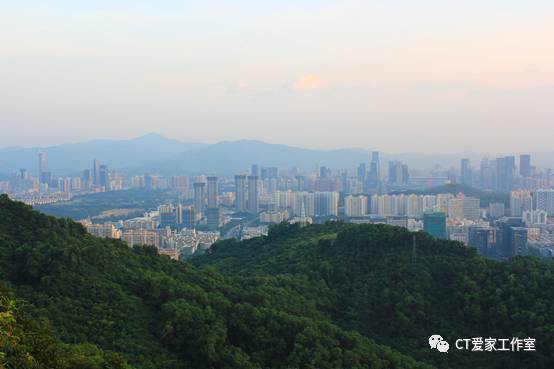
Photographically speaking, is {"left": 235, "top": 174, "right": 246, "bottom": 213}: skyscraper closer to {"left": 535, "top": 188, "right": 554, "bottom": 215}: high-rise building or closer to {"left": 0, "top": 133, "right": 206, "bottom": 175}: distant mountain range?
Answer: {"left": 535, "top": 188, "right": 554, "bottom": 215}: high-rise building

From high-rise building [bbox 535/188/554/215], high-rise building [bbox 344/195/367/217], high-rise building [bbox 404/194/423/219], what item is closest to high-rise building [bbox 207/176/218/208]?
high-rise building [bbox 344/195/367/217]

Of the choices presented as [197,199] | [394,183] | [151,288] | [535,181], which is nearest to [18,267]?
[151,288]

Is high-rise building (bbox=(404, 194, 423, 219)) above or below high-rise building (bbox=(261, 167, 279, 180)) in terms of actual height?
below

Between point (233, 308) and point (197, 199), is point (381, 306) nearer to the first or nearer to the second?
point (233, 308)

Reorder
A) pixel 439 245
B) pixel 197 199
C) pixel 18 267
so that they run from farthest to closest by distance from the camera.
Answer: pixel 197 199 → pixel 439 245 → pixel 18 267

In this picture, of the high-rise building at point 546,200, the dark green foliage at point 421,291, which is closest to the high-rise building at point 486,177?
the high-rise building at point 546,200

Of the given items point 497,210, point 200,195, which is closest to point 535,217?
point 497,210
